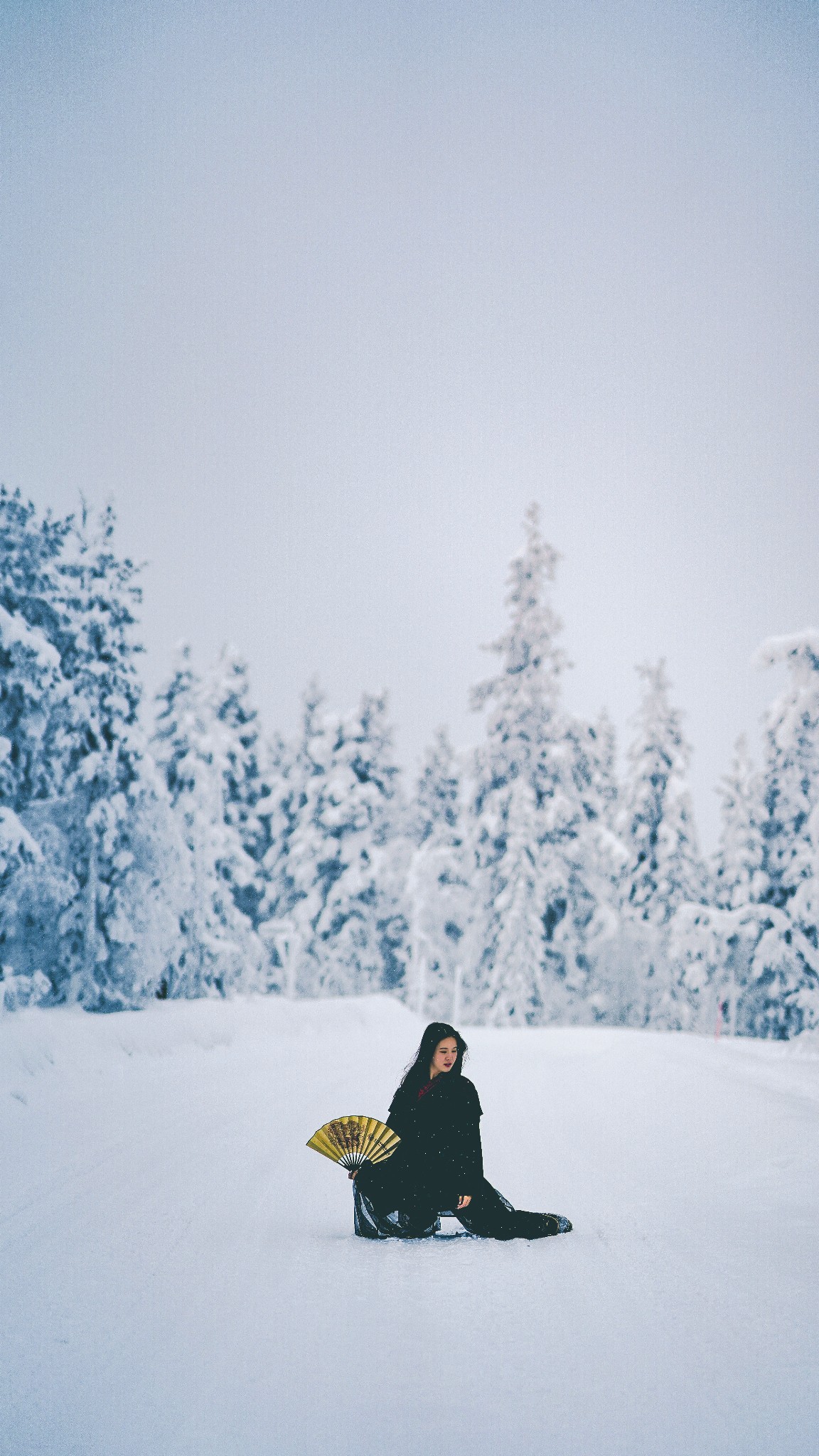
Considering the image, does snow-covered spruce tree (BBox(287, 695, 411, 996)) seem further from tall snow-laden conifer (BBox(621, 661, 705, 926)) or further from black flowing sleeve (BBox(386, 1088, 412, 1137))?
black flowing sleeve (BBox(386, 1088, 412, 1137))

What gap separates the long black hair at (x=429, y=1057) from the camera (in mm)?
5996

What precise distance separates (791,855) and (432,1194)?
2461 centimetres

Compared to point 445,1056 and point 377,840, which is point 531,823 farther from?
point 445,1056

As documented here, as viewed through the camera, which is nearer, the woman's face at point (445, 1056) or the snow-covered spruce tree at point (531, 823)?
the woman's face at point (445, 1056)

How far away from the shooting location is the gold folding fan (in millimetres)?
5547

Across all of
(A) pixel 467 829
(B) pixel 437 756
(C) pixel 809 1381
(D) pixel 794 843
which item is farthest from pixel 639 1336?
(B) pixel 437 756

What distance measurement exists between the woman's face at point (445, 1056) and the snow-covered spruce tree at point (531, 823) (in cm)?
2402

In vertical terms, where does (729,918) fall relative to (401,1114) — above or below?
above

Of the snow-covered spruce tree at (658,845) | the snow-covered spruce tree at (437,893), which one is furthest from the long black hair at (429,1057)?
the snow-covered spruce tree at (658,845)

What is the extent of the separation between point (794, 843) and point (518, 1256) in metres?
24.6

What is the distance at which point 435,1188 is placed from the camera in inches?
226

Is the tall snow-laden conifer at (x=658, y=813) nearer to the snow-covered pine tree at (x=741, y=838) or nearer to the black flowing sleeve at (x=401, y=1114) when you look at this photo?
the snow-covered pine tree at (x=741, y=838)

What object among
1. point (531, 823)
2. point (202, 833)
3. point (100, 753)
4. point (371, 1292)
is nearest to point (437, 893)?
point (531, 823)

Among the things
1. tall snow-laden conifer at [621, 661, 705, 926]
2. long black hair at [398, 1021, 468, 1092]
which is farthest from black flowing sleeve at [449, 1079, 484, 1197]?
tall snow-laden conifer at [621, 661, 705, 926]
